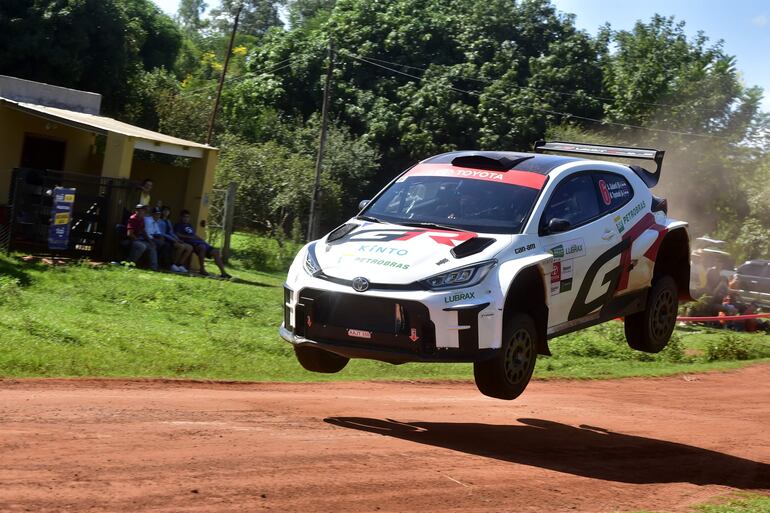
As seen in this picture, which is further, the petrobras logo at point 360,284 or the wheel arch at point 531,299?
the wheel arch at point 531,299

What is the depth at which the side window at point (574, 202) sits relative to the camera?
865 centimetres

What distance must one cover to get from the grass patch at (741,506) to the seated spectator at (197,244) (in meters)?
14.5

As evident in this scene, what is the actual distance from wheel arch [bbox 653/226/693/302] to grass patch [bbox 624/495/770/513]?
2.23 m

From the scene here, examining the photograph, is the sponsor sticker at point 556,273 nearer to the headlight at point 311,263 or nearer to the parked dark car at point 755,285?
the headlight at point 311,263

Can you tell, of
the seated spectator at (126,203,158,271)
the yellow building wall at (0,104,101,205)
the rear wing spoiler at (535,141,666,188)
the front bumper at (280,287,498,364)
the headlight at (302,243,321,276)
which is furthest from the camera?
the yellow building wall at (0,104,101,205)

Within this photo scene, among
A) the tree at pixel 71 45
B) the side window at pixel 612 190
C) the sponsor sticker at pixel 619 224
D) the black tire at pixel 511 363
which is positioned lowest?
the black tire at pixel 511 363

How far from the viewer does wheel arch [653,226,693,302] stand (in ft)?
33.9

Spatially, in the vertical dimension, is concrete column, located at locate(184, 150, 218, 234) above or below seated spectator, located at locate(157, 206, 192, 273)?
above

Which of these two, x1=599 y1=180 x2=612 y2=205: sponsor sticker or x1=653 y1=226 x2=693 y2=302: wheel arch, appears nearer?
x1=599 y1=180 x2=612 y2=205: sponsor sticker

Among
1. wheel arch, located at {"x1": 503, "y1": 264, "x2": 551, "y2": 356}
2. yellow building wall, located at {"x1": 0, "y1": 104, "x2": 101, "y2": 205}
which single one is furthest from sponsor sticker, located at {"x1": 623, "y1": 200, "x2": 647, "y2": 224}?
yellow building wall, located at {"x1": 0, "y1": 104, "x2": 101, "y2": 205}

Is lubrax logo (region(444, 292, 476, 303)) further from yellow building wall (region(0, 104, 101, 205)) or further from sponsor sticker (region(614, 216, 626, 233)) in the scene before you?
yellow building wall (region(0, 104, 101, 205))

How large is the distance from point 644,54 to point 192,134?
22582 mm

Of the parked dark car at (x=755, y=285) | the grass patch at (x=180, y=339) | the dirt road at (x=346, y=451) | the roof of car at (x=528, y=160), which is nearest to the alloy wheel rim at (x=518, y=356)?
the dirt road at (x=346, y=451)

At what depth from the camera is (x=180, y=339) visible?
14844 mm
